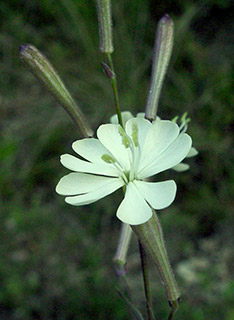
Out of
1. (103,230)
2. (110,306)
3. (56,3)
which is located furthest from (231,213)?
(56,3)

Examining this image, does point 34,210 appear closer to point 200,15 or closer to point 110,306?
point 110,306

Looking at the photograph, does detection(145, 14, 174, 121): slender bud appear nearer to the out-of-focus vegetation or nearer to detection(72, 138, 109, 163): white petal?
detection(72, 138, 109, 163): white petal

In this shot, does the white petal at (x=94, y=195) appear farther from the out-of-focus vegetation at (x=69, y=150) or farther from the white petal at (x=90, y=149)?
the out-of-focus vegetation at (x=69, y=150)

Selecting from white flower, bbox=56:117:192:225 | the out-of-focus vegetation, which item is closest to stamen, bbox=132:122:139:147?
white flower, bbox=56:117:192:225

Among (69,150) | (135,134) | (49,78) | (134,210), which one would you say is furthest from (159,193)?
(69,150)

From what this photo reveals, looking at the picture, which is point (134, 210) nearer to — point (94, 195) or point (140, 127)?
point (94, 195)

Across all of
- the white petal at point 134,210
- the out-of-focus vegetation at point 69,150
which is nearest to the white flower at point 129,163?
the white petal at point 134,210
